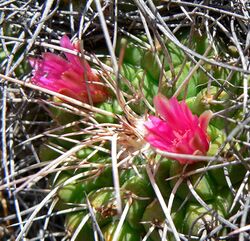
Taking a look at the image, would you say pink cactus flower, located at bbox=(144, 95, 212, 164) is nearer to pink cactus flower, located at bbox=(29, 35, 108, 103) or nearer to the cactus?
the cactus

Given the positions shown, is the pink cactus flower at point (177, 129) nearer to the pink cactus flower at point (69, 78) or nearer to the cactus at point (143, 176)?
the cactus at point (143, 176)

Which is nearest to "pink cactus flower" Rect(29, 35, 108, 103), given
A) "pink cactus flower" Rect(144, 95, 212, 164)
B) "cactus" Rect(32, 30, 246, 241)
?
"cactus" Rect(32, 30, 246, 241)

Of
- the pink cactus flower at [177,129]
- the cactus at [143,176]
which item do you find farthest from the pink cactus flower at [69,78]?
the pink cactus flower at [177,129]

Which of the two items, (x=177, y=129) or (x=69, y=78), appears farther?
(x=69, y=78)

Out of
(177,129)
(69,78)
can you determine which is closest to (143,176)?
(177,129)

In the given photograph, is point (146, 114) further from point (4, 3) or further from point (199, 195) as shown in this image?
point (4, 3)

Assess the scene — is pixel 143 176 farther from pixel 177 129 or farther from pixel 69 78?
pixel 69 78
